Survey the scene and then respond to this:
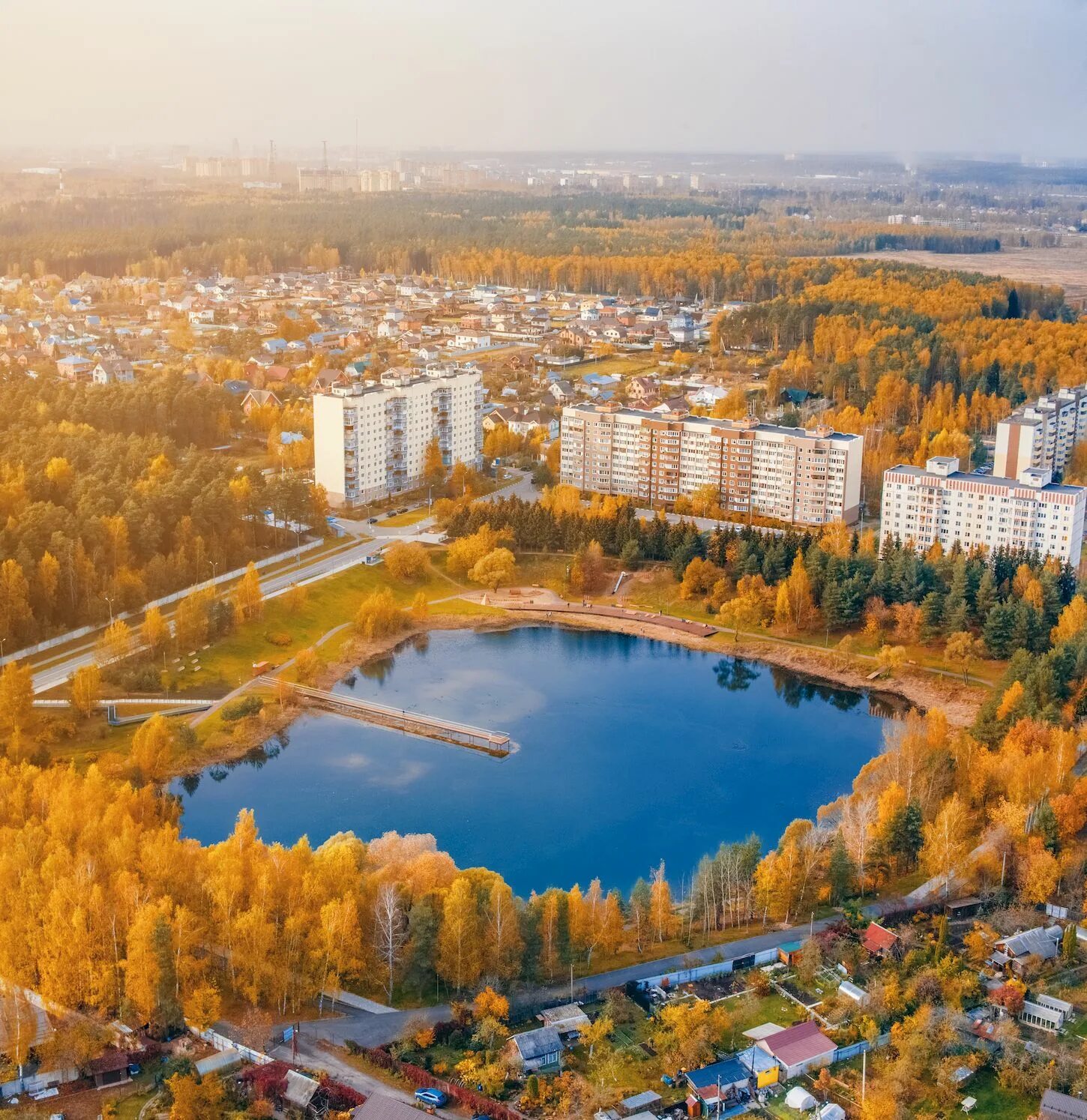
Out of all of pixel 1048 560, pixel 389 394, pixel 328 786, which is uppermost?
pixel 389 394

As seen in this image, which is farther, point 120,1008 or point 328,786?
point 328,786

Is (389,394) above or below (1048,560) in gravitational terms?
above

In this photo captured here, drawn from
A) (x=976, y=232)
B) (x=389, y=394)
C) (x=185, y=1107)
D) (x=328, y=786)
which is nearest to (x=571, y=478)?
(x=389, y=394)

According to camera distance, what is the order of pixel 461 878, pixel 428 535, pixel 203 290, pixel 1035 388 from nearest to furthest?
pixel 461 878
pixel 428 535
pixel 1035 388
pixel 203 290

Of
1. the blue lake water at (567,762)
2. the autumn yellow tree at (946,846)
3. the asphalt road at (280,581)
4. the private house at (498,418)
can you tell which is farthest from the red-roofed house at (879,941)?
the private house at (498,418)

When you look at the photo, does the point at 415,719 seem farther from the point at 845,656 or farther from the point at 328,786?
the point at 845,656

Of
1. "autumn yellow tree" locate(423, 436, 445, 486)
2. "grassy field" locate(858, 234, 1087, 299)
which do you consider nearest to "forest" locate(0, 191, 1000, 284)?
"grassy field" locate(858, 234, 1087, 299)

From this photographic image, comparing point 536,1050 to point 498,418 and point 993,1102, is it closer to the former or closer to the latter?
point 993,1102
